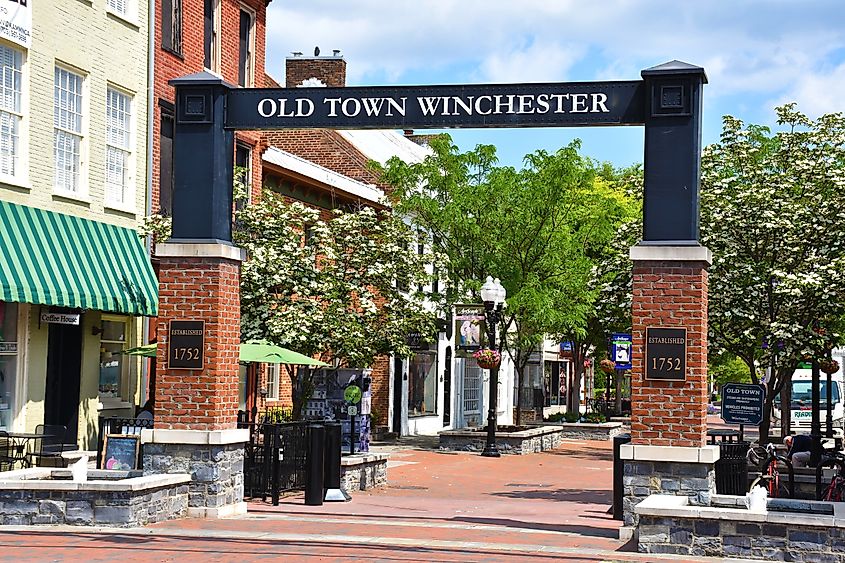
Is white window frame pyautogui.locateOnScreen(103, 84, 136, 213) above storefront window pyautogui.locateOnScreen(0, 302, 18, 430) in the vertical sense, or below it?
above

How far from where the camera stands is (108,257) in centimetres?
2269

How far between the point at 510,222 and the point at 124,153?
38.5ft

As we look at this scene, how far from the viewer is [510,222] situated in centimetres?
3266

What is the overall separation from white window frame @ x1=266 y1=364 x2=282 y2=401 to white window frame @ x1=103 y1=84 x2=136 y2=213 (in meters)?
8.59

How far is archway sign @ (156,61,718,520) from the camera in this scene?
46.8 ft

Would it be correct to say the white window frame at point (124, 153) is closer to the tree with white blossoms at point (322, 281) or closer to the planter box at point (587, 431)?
the tree with white blossoms at point (322, 281)

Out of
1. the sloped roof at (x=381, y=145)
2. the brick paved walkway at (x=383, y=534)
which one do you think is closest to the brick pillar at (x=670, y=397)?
the brick paved walkway at (x=383, y=534)

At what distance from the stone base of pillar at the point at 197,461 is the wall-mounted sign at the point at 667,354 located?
214 inches

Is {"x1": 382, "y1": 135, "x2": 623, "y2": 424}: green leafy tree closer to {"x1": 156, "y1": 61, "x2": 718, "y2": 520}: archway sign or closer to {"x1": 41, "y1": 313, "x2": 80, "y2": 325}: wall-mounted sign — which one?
{"x1": 41, "y1": 313, "x2": 80, "y2": 325}: wall-mounted sign

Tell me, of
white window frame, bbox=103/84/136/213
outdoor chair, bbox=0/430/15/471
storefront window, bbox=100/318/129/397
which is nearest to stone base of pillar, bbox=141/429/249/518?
outdoor chair, bbox=0/430/15/471

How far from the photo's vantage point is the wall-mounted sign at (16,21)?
2027 cm

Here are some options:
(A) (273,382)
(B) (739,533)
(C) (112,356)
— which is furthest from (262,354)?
(A) (273,382)

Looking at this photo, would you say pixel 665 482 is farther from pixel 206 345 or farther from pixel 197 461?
pixel 206 345

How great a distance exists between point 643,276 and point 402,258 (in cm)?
1317
